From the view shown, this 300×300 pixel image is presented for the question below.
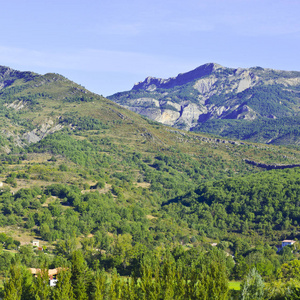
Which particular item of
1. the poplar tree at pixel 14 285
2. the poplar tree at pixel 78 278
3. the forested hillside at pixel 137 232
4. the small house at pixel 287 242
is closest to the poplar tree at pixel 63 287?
the forested hillside at pixel 137 232

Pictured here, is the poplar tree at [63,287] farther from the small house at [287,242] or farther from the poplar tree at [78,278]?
the small house at [287,242]

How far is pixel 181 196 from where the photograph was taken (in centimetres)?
18500

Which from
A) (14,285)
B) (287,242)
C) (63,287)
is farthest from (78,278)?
(287,242)

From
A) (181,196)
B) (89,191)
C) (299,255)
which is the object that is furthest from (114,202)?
(299,255)

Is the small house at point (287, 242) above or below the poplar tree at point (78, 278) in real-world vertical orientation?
below

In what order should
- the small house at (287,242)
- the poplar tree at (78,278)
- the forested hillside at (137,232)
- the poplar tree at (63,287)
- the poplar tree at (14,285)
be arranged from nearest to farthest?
the poplar tree at (63,287) → the poplar tree at (14,285) → the forested hillside at (137,232) → the poplar tree at (78,278) → the small house at (287,242)

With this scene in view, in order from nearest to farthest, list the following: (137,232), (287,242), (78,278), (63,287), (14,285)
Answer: (63,287) < (14,285) < (78,278) < (287,242) < (137,232)

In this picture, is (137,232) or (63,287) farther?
(137,232)

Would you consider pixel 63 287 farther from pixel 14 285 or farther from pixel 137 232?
pixel 137 232

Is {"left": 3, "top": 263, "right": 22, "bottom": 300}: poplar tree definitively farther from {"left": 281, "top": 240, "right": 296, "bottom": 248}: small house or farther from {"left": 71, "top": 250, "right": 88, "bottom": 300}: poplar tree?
{"left": 281, "top": 240, "right": 296, "bottom": 248}: small house

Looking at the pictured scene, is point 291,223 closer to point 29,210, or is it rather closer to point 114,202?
point 114,202

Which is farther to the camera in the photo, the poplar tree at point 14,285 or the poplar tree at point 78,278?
the poplar tree at point 78,278

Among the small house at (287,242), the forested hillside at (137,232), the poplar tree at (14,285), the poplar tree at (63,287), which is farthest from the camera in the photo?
the small house at (287,242)

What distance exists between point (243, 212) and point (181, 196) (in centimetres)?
3300
